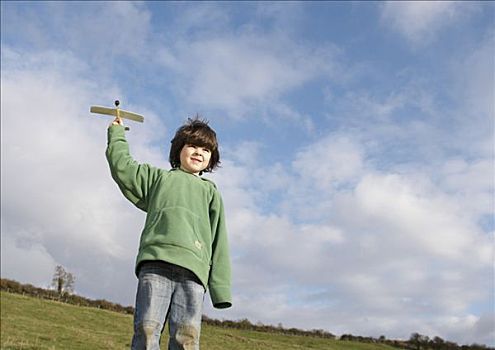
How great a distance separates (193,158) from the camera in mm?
5340

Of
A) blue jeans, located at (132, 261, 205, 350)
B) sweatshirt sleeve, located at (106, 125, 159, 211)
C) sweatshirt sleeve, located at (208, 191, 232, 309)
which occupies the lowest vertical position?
blue jeans, located at (132, 261, 205, 350)

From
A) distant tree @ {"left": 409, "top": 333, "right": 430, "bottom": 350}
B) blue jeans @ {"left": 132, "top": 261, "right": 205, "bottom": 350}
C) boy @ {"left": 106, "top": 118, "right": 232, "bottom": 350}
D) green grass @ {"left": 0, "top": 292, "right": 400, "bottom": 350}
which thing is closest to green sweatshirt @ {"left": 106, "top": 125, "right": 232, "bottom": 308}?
boy @ {"left": 106, "top": 118, "right": 232, "bottom": 350}

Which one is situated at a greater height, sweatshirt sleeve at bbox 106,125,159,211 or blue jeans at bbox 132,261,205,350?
sweatshirt sleeve at bbox 106,125,159,211

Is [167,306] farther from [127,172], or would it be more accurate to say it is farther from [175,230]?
[127,172]

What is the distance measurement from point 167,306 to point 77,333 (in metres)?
29.2

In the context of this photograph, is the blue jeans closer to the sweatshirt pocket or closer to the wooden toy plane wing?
the sweatshirt pocket

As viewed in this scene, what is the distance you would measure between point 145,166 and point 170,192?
0.42 meters

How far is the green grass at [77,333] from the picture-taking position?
1020 inches

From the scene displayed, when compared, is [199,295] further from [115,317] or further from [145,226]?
[115,317]

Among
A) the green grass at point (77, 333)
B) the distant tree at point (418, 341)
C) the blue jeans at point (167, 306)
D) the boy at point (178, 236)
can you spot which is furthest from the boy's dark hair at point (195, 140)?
the distant tree at point (418, 341)

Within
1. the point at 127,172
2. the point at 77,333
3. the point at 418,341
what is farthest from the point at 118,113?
the point at 418,341

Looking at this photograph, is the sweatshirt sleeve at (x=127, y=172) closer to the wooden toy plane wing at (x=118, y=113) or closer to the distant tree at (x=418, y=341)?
the wooden toy plane wing at (x=118, y=113)

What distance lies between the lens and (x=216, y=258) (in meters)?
5.13

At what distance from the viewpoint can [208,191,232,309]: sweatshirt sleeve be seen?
500 centimetres
